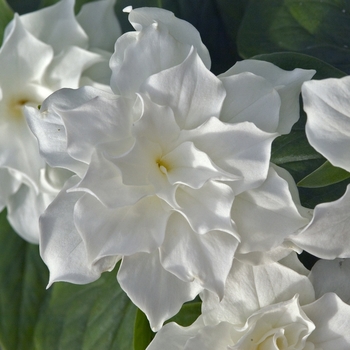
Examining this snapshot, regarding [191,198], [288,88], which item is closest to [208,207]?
[191,198]

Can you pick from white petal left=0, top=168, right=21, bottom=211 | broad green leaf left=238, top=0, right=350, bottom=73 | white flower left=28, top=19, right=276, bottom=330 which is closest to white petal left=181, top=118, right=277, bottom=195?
white flower left=28, top=19, right=276, bottom=330

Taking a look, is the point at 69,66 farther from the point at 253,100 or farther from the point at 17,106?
the point at 253,100

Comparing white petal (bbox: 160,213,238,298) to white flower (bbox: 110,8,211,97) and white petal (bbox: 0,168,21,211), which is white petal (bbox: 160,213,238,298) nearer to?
white flower (bbox: 110,8,211,97)

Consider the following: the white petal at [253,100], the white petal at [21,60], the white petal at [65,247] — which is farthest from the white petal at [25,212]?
the white petal at [253,100]

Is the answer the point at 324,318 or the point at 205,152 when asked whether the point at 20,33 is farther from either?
the point at 324,318

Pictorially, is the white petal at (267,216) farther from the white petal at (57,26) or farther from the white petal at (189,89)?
the white petal at (57,26)

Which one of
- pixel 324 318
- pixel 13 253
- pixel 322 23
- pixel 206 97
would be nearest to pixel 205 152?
pixel 206 97

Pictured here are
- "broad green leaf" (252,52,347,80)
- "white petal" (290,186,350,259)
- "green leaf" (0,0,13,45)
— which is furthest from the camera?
"green leaf" (0,0,13,45)
